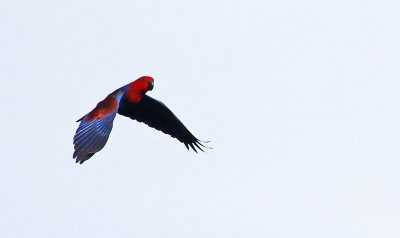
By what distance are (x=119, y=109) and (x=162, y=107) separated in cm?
127

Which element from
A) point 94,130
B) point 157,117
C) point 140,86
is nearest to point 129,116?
point 157,117

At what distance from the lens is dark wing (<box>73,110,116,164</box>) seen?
24469mm

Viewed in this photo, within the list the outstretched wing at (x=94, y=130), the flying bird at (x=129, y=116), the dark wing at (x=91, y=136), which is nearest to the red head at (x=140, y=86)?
the flying bird at (x=129, y=116)

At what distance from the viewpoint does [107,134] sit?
25312 mm

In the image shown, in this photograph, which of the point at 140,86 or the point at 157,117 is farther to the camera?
the point at 157,117

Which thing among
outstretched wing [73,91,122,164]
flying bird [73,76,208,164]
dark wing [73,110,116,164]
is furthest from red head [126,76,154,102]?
dark wing [73,110,116,164]

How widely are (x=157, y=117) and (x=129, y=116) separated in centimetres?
78

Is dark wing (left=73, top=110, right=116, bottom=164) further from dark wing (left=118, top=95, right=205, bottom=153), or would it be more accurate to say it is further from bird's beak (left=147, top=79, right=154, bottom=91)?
dark wing (left=118, top=95, right=205, bottom=153)

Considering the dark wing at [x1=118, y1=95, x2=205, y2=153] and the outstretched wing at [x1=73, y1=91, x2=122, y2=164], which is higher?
the dark wing at [x1=118, y1=95, x2=205, y2=153]

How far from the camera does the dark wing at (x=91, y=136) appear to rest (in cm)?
2447

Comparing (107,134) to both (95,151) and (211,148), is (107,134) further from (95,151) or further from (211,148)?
(211,148)

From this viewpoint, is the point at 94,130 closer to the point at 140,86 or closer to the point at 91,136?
the point at 91,136

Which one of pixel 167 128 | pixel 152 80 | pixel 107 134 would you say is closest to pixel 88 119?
pixel 107 134

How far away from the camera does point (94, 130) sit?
82.9 ft
